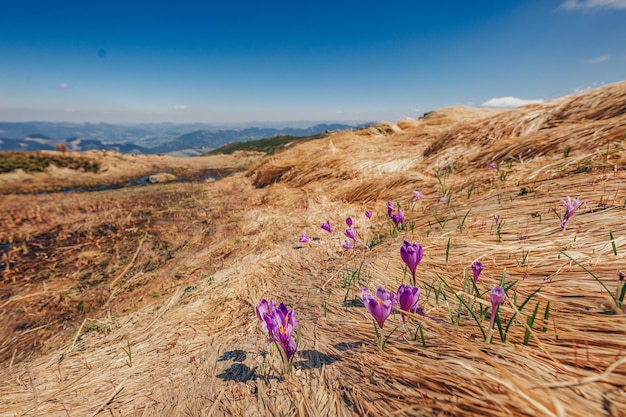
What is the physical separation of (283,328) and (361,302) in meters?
0.74

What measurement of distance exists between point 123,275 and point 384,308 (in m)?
4.06

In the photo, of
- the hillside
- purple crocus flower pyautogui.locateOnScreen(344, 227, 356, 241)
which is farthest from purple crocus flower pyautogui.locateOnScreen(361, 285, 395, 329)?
purple crocus flower pyautogui.locateOnScreen(344, 227, 356, 241)

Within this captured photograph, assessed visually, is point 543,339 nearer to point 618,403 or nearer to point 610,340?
point 610,340

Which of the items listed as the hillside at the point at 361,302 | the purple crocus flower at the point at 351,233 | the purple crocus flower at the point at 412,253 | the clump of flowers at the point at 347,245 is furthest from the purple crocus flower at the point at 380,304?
the clump of flowers at the point at 347,245

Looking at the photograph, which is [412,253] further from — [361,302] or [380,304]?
[361,302]

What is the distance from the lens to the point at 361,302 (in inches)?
75.7

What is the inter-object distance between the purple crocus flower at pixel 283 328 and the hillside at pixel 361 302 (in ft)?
0.53

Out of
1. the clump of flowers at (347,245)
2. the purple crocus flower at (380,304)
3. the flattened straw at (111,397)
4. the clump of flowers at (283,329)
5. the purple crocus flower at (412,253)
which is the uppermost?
the purple crocus flower at (412,253)

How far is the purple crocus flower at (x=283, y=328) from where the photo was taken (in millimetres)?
1355

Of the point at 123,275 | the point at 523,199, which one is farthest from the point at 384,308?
the point at 123,275

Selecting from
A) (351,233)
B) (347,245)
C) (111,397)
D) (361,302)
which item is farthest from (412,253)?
(111,397)

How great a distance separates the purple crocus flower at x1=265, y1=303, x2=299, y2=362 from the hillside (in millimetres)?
162

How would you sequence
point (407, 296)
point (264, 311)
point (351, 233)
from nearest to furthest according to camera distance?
point (407, 296) < point (264, 311) < point (351, 233)

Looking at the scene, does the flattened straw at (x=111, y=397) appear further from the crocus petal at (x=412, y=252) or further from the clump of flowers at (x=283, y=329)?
the crocus petal at (x=412, y=252)
